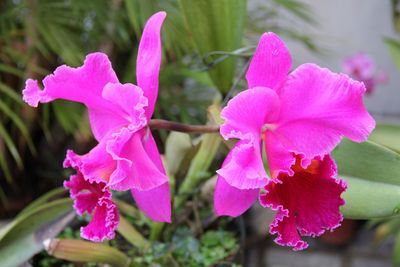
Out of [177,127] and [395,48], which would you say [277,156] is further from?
[395,48]

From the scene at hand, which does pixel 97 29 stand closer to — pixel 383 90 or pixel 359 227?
pixel 359 227

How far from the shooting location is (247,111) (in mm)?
451

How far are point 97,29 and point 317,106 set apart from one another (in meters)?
1.02

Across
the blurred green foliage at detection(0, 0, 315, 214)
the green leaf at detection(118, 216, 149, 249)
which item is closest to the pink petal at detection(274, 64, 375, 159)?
the green leaf at detection(118, 216, 149, 249)

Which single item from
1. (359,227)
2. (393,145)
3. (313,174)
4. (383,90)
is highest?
(313,174)

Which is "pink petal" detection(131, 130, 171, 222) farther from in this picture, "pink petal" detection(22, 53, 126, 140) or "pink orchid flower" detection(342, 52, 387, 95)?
"pink orchid flower" detection(342, 52, 387, 95)

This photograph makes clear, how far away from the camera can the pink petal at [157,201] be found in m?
0.54

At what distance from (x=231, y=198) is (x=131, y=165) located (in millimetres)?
116

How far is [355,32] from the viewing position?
6.65 ft

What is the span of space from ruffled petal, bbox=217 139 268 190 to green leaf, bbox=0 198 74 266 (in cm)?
35

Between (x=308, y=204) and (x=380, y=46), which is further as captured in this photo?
(x=380, y=46)

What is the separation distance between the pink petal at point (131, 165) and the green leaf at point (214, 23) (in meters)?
0.23

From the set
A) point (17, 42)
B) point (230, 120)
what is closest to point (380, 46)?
point (17, 42)

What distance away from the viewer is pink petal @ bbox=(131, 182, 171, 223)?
542 millimetres
